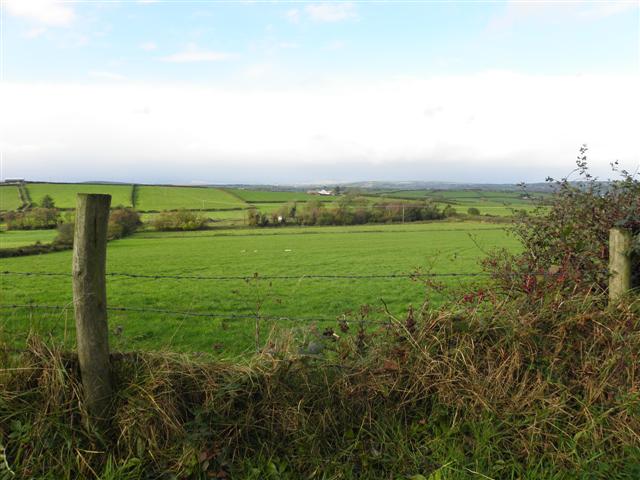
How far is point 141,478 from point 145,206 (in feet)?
223

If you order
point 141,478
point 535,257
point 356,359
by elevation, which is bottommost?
point 141,478

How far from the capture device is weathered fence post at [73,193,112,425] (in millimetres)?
3256

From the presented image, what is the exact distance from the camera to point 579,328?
392 centimetres

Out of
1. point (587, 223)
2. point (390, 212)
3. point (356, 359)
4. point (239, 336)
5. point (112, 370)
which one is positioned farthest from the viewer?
point (390, 212)

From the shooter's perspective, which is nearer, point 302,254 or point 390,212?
point 302,254

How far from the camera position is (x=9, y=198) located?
214ft

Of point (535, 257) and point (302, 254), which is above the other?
point (535, 257)

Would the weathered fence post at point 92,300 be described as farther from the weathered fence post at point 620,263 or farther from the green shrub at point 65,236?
the green shrub at point 65,236

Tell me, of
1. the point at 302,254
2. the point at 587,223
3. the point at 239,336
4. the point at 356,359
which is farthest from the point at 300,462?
the point at 302,254

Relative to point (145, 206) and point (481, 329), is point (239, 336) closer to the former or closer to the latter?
point (481, 329)

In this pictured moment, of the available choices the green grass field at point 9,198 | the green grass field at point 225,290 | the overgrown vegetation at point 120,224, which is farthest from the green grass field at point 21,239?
the green grass field at point 9,198

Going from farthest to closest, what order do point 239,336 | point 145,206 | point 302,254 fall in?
point 145,206, point 302,254, point 239,336

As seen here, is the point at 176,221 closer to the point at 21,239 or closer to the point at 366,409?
the point at 21,239

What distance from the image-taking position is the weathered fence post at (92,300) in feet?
10.7
